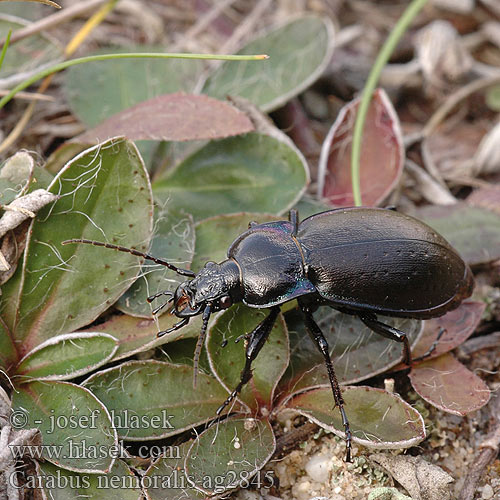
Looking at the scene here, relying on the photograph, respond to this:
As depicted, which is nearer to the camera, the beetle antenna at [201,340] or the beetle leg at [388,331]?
the beetle antenna at [201,340]

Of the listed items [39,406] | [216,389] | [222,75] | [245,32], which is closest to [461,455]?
[216,389]

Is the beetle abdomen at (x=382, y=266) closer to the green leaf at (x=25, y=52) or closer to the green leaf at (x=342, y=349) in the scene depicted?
the green leaf at (x=342, y=349)

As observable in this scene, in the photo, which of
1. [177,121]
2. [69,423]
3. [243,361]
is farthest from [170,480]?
[177,121]

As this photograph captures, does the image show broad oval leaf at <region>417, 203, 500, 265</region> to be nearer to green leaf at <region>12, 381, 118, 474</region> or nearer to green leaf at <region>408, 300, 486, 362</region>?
green leaf at <region>408, 300, 486, 362</region>

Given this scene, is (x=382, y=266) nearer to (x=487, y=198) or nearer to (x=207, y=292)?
(x=207, y=292)

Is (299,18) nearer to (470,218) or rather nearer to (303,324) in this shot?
(470,218)

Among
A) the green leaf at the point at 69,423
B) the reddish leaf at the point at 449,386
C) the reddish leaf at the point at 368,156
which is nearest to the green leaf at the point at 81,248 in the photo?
the green leaf at the point at 69,423
